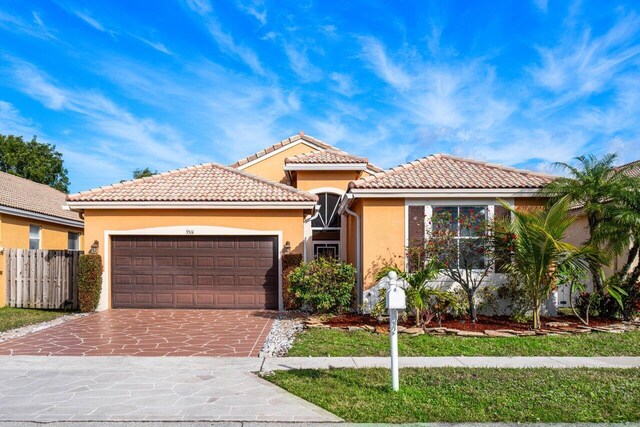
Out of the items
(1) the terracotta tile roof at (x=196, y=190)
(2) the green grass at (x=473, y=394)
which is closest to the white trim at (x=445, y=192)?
(1) the terracotta tile roof at (x=196, y=190)

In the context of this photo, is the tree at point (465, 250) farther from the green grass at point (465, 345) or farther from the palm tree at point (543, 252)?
the green grass at point (465, 345)

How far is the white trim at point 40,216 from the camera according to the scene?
14.9 meters

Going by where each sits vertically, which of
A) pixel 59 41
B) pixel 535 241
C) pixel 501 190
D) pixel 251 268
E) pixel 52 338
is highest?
pixel 59 41

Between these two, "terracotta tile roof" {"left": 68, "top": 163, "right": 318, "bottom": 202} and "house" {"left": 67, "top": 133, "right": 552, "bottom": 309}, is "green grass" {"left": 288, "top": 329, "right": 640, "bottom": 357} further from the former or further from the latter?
"terracotta tile roof" {"left": 68, "top": 163, "right": 318, "bottom": 202}

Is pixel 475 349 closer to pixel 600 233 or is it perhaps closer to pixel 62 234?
pixel 600 233

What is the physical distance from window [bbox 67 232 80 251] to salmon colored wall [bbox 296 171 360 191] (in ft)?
36.4

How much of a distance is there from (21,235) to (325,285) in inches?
464

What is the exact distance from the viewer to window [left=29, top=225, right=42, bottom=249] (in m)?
16.9

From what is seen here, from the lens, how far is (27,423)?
494cm

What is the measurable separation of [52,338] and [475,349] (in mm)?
8712

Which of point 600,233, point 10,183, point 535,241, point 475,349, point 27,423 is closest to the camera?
point 27,423

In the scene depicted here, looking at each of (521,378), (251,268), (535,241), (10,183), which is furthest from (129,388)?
(10,183)

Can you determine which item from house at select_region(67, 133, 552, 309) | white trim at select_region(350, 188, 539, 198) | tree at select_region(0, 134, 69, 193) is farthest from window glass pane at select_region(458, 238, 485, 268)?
tree at select_region(0, 134, 69, 193)

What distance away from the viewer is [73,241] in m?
21.0
